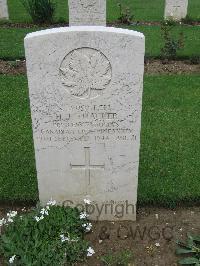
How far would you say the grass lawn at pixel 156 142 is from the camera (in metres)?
4.58

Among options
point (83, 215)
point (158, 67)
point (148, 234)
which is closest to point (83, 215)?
point (83, 215)

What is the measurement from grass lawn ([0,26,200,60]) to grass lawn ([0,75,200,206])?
52.7 inches

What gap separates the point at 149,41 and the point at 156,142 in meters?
5.06

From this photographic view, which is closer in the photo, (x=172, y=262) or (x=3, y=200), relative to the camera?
(x=172, y=262)

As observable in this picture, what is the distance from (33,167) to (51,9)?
8.05 meters

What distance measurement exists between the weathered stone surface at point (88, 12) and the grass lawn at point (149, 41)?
4.32ft

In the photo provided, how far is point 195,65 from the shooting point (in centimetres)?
882

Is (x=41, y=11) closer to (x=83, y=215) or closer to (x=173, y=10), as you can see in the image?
(x=173, y=10)

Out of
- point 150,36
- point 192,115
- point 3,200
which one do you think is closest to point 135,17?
point 150,36

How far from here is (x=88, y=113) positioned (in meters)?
3.69

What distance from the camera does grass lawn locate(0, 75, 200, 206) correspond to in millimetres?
4578

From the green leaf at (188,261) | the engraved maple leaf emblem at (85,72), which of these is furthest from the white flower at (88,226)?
the engraved maple leaf emblem at (85,72)

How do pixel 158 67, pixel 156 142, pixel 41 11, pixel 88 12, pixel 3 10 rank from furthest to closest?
pixel 3 10 → pixel 41 11 → pixel 88 12 → pixel 158 67 → pixel 156 142

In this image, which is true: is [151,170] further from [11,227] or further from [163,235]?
[11,227]
